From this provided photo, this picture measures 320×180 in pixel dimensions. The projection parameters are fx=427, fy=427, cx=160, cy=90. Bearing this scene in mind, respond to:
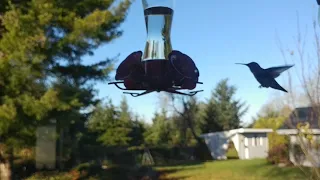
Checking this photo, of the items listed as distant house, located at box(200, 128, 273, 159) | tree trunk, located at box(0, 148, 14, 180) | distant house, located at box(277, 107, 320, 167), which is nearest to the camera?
distant house, located at box(277, 107, 320, 167)

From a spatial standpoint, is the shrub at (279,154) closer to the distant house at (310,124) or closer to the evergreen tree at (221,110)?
the distant house at (310,124)

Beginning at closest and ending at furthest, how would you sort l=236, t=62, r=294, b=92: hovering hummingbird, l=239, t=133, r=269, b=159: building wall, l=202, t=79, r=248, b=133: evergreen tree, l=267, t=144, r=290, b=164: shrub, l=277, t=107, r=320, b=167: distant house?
1. l=236, t=62, r=294, b=92: hovering hummingbird
2. l=277, t=107, r=320, b=167: distant house
3. l=267, t=144, r=290, b=164: shrub
4. l=239, t=133, r=269, b=159: building wall
5. l=202, t=79, r=248, b=133: evergreen tree

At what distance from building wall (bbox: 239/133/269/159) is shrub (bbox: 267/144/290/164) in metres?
7.32

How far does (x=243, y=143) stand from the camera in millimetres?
26031

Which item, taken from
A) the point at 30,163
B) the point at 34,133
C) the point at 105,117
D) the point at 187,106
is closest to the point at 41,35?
the point at 34,133

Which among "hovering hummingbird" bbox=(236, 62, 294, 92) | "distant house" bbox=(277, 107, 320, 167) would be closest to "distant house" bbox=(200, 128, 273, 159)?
"distant house" bbox=(277, 107, 320, 167)

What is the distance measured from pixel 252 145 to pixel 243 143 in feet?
1.80

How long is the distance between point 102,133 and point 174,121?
23.4ft

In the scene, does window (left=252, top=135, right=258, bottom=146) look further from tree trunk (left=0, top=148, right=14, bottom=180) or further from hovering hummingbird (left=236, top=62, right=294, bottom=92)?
hovering hummingbird (left=236, top=62, right=294, bottom=92)

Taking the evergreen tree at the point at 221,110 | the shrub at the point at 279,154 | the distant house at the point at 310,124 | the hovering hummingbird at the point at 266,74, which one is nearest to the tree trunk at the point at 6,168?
the distant house at the point at 310,124

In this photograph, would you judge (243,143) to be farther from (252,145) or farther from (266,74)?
(266,74)

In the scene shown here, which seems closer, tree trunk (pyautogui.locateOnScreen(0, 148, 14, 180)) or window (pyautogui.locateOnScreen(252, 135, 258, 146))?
tree trunk (pyautogui.locateOnScreen(0, 148, 14, 180))

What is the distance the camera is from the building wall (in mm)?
25797

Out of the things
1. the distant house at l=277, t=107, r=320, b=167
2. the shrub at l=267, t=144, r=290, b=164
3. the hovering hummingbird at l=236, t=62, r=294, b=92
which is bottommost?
the shrub at l=267, t=144, r=290, b=164
